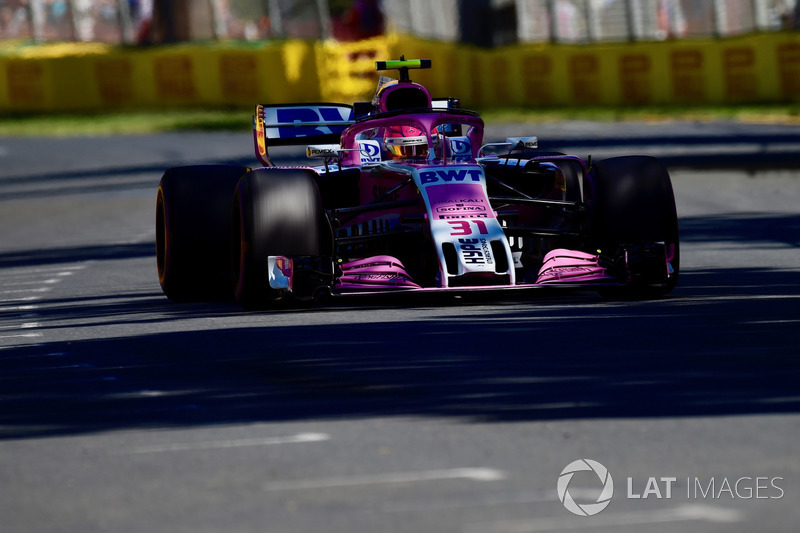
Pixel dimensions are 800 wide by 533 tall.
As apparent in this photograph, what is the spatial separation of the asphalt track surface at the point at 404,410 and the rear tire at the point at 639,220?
0.67 feet

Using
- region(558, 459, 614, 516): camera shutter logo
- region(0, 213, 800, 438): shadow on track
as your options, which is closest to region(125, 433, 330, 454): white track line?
region(0, 213, 800, 438): shadow on track

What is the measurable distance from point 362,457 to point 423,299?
4.72 metres

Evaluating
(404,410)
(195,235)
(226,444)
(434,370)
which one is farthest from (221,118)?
(226,444)

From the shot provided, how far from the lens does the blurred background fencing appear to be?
3512 cm

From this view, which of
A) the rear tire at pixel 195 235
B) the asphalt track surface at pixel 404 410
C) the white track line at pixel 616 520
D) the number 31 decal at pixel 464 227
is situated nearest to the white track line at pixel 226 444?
the asphalt track surface at pixel 404 410

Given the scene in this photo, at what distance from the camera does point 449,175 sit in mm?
10008

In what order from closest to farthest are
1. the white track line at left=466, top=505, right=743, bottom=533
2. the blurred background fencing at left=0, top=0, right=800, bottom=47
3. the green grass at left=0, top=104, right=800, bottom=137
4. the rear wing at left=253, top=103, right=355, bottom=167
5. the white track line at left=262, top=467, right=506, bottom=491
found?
the white track line at left=466, top=505, right=743, bottom=533 → the white track line at left=262, top=467, right=506, bottom=491 → the rear wing at left=253, top=103, right=355, bottom=167 → the green grass at left=0, top=104, right=800, bottom=137 → the blurred background fencing at left=0, top=0, right=800, bottom=47

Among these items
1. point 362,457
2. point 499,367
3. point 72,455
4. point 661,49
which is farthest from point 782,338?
point 661,49

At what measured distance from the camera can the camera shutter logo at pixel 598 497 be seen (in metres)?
4.86

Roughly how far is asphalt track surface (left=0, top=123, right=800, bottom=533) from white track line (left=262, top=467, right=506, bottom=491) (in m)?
0.01

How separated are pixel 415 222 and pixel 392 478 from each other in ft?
16.0

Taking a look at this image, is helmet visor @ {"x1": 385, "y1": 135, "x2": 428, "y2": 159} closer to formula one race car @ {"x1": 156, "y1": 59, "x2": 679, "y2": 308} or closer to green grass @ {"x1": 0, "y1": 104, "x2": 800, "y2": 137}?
formula one race car @ {"x1": 156, "y1": 59, "x2": 679, "y2": 308}

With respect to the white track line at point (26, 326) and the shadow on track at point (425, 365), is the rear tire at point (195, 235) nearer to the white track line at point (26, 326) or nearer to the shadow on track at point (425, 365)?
the shadow on track at point (425, 365)

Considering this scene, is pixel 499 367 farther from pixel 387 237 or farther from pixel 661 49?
pixel 661 49
